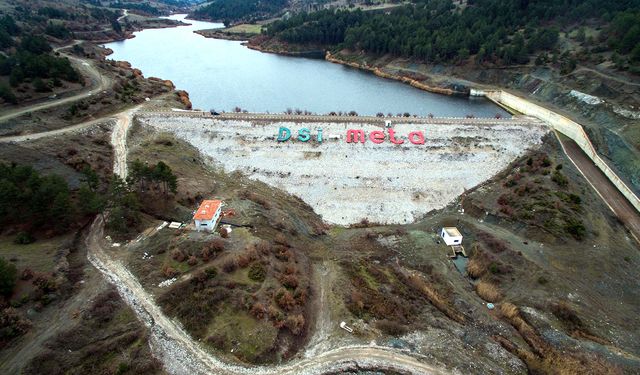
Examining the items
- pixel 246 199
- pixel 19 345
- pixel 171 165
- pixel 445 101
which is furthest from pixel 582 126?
pixel 19 345

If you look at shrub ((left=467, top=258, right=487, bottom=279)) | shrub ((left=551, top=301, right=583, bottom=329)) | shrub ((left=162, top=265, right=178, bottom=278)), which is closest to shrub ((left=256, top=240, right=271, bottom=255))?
shrub ((left=162, top=265, right=178, bottom=278))

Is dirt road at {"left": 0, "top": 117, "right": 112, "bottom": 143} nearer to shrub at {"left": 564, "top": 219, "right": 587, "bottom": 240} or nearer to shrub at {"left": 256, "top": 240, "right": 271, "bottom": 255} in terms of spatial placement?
shrub at {"left": 256, "top": 240, "right": 271, "bottom": 255}

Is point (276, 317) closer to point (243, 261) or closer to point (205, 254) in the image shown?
point (243, 261)

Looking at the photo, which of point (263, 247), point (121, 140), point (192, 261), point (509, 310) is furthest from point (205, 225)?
point (121, 140)

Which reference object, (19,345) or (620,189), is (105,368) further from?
(620,189)

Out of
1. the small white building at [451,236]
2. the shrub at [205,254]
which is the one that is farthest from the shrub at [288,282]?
the small white building at [451,236]
